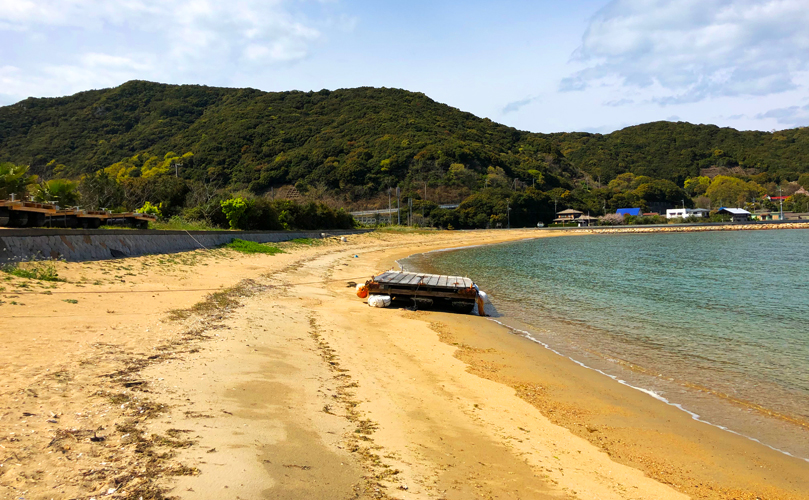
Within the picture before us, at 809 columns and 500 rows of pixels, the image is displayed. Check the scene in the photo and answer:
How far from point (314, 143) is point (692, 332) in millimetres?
112676

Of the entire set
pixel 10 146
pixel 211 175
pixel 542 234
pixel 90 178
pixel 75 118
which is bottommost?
pixel 542 234

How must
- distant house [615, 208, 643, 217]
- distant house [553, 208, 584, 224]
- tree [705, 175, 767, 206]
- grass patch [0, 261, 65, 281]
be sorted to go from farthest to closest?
tree [705, 175, 767, 206], distant house [615, 208, 643, 217], distant house [553, 208, 584, 224], grass patch [0, 261, 65, 281]

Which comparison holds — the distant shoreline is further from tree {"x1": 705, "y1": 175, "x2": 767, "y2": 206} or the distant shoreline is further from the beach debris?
the beach debris

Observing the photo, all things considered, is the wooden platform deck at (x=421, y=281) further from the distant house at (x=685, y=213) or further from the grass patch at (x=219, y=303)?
the distant house at (x=685, y=213)

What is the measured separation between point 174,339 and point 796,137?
211 m

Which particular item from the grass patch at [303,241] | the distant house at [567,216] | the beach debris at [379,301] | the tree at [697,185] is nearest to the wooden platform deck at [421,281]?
the beach debris at [379,301]

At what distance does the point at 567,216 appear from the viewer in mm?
111938

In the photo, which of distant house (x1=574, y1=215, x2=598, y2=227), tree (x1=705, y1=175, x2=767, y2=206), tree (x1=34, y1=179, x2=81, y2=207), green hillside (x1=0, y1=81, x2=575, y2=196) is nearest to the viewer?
tree (x1=34, y1=179, x2=81, y2=207)

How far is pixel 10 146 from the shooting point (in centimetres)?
9781

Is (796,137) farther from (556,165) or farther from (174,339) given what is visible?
(174,339)

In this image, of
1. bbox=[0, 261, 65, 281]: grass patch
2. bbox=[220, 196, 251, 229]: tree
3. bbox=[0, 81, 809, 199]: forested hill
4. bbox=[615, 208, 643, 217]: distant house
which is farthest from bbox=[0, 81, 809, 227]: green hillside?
bbox=[0, 261, 65, 281]: grass patch

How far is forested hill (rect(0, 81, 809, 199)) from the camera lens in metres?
101

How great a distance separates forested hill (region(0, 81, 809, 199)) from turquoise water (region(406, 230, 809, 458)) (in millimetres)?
83458

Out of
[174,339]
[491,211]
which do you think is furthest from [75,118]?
[174,339]
